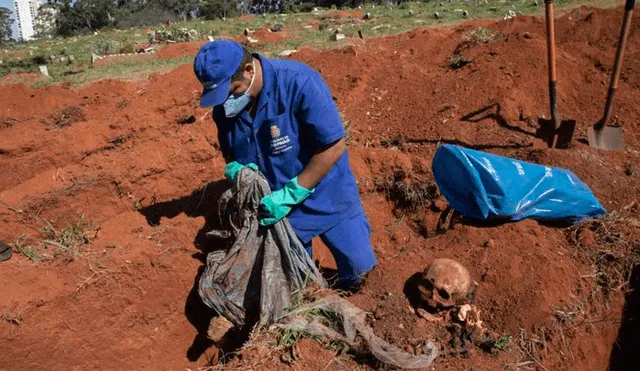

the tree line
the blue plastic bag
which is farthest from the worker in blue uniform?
the tree line

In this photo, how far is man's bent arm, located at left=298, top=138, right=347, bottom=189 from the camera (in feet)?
8.73

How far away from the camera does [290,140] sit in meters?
2.76

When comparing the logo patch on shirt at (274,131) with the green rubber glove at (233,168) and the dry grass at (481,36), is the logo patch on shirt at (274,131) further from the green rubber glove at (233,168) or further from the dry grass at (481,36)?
the dry grass at (481,36)

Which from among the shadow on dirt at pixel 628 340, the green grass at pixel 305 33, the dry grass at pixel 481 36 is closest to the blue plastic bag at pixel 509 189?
the shadow on dirt at pixel 628 340

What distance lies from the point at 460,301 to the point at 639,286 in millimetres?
1223

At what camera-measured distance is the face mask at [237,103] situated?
8.68ft

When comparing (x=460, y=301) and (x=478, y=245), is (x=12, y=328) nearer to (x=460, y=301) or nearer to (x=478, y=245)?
(x=460, y=301)

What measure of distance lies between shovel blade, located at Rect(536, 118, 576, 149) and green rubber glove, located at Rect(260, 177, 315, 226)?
289 centimetres

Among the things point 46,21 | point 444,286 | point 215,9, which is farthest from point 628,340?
point 46,21

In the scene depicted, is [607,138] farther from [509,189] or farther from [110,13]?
[110,13]

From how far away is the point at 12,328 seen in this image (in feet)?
10.2

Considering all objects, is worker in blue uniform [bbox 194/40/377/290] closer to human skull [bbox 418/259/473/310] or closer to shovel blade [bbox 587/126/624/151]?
human skull [bbox 418/259/473/310]

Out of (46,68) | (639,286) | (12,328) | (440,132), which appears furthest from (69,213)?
(46,68)

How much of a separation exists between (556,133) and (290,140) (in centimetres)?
300
